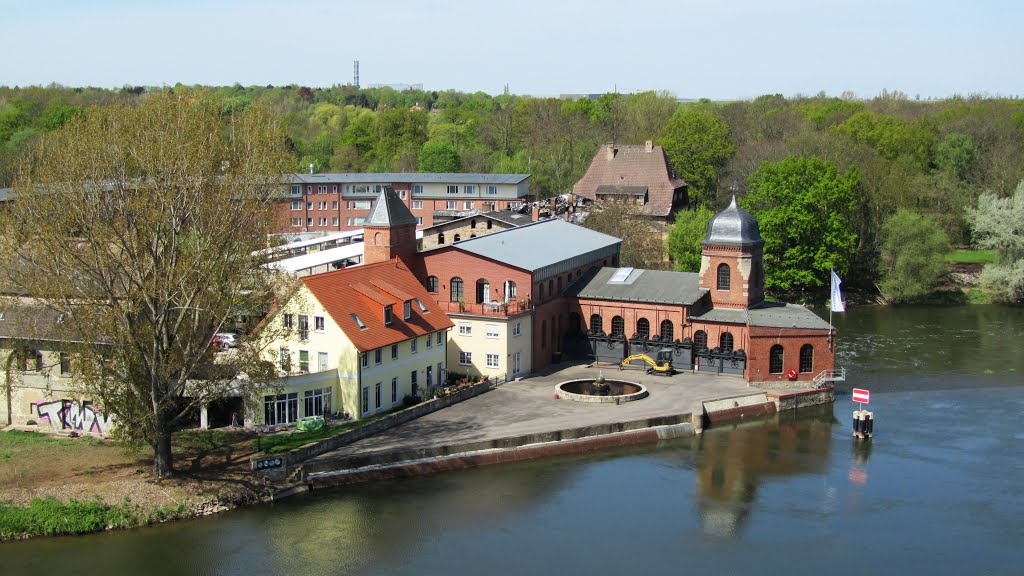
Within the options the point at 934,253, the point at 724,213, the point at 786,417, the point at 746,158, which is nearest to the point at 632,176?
the point at 746,158

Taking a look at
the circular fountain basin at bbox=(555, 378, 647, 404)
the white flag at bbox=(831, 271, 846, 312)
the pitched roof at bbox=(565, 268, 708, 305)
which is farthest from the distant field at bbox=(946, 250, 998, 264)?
the circular fountain basin at bbox=(555, 378, 647, 404)

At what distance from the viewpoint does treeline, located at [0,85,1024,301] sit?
7269 cm

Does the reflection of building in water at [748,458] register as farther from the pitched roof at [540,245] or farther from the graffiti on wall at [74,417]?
the graffiti on wall at [74,417]

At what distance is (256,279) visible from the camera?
128 ft

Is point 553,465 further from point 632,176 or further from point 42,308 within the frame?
point 632,176

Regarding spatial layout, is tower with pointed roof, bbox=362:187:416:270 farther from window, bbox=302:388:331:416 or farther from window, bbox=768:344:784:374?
window, bbox=768:344:784:374

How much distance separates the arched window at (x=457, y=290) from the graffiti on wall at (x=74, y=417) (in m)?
18.1

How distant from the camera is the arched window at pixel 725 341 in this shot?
52625 mm

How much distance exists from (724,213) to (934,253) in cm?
2957

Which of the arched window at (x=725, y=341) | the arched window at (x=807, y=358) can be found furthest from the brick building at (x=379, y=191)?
the arched window at (x=807, y=358)

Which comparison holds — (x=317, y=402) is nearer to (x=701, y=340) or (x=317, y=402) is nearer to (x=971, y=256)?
(x=701, y=340)

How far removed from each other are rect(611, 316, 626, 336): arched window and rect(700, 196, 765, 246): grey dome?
5.90 metres

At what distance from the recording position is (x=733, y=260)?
54000mm

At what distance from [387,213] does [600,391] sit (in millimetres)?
13634
